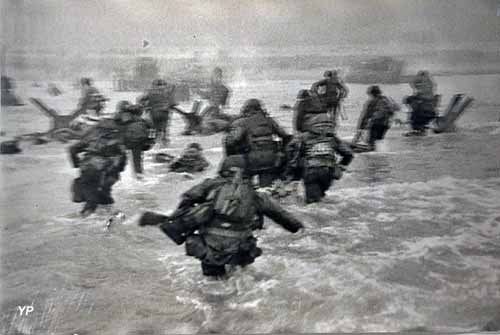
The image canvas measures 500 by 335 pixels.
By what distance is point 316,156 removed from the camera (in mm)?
3248

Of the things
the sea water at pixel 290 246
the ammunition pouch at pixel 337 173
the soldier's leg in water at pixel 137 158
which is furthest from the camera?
the ammunition pouch at pixel 337 173

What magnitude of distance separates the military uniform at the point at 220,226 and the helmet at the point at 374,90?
0.85 metres

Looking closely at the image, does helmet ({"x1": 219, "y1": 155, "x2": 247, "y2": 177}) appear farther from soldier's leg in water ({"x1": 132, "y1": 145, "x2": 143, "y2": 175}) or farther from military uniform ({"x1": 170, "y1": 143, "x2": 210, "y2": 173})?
soldier's leg in water ({"x1": 132, "y1": 145, "x2": 143, "y2": 175})

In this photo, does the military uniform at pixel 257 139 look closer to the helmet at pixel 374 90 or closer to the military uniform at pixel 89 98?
the helmet at pixel 374 90

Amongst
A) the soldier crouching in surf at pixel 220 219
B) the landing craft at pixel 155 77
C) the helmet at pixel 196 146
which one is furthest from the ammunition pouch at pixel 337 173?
the landing craft at pixel 155 77

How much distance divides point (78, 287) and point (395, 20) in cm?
233

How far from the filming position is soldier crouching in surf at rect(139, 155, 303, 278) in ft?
10.2

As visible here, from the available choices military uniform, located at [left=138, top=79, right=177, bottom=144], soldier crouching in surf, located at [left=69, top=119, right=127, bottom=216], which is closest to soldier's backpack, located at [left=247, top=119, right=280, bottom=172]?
military uniform, located at [left=138, top=79, right=177, bottom=144]

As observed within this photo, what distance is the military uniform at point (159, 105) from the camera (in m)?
3.18

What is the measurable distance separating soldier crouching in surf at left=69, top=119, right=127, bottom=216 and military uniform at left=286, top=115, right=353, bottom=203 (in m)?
0.97

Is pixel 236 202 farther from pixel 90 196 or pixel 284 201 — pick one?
pixel 90 196

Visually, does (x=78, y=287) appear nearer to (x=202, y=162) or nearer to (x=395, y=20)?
(x=202, y=162)

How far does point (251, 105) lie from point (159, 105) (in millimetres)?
520

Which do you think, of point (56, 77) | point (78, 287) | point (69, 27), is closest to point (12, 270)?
point (78, 287)
